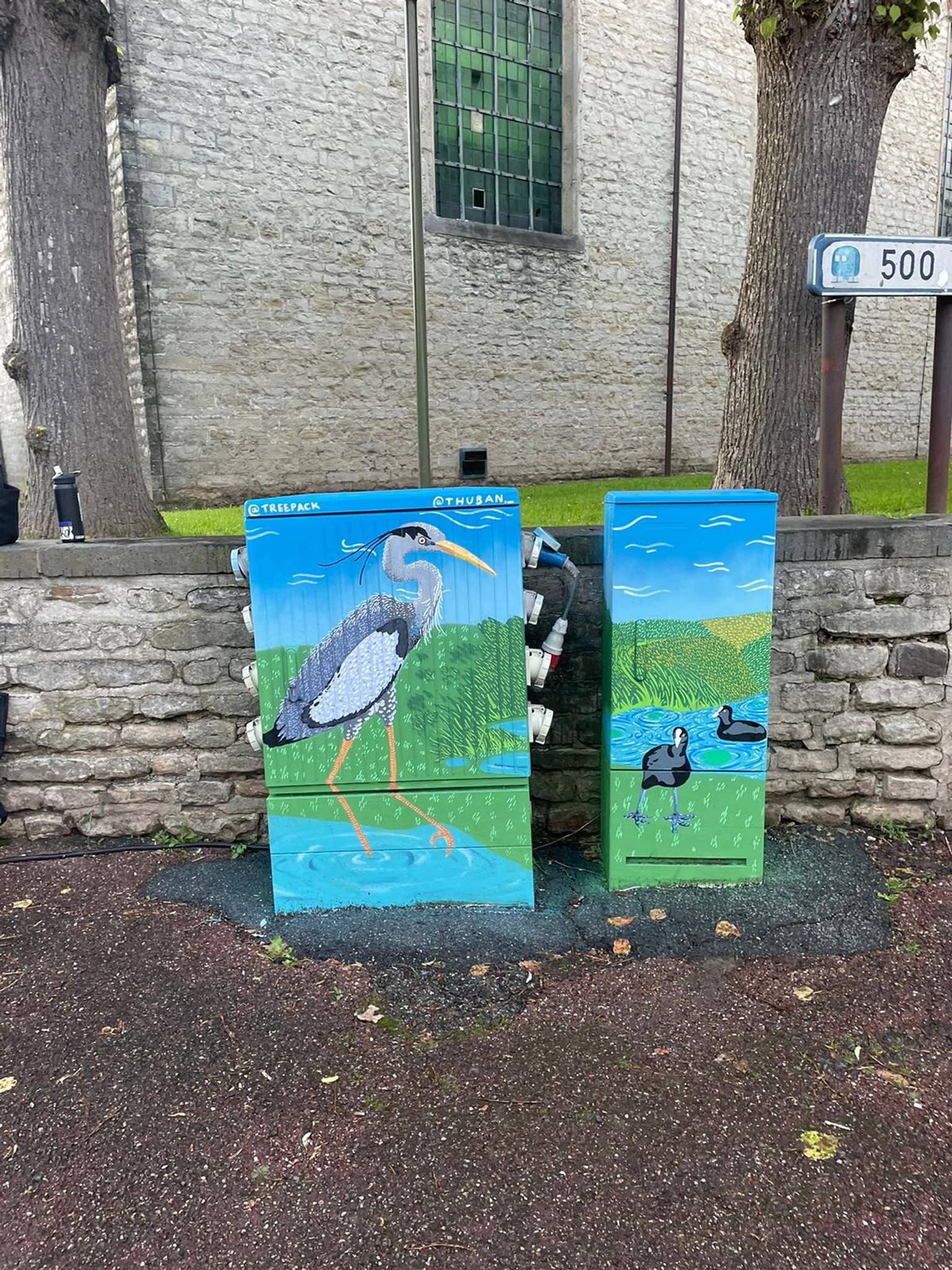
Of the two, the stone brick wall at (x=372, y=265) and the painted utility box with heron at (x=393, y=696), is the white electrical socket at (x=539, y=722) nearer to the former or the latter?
the painted utility box with heron at (x=393, y=696)

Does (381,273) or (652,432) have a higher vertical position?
(381,273)

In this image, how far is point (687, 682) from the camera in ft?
10.0

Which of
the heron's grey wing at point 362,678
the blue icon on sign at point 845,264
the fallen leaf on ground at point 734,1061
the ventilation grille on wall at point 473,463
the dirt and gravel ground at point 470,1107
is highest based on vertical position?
the blue icon on sign at point 845,264

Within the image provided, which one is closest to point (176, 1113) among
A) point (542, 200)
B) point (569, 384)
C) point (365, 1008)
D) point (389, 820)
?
point (365, 1008)

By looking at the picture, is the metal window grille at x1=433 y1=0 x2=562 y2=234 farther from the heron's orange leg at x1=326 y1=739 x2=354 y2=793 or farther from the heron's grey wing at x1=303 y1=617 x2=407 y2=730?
the heron's orange leg at x1=326 y1=739 x2=354 y2=793

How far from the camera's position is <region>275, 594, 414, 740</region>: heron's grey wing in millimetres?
2943

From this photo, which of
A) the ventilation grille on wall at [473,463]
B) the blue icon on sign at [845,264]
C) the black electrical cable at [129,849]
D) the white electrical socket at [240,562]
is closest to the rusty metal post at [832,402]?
the blue icon on sign at [845,264]

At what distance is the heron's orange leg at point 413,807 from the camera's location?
9.84 feet

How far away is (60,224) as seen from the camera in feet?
17.1

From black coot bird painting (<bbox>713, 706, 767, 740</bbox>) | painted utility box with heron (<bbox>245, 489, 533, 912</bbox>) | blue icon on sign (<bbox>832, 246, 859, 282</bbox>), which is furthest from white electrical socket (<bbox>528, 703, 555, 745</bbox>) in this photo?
blue icon on sign (<bbox>832, 246, 859, 282</bbox>)

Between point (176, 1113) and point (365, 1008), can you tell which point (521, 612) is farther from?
point (176, 1113)

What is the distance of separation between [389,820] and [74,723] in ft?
4.95

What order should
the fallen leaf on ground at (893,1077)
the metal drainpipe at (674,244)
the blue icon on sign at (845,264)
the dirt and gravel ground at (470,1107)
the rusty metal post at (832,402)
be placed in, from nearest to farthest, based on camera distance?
the dirt and gravel ground at (470,1107) < the fallen leaf on ground at (893,1077) < the blue icon on sign at (845,264) < the rusty metal post at (832,402) < the metal drainpipe at (674,244)

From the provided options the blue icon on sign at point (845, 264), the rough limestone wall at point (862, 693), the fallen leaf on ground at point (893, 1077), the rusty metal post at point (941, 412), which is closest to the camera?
the fallen leaf on ground at point (893, 1077)
